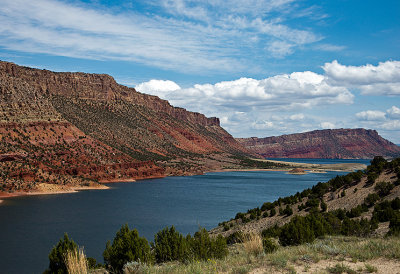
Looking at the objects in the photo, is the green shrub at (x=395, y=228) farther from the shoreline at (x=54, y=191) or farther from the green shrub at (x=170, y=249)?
the shoreline at (x=54, y=191)

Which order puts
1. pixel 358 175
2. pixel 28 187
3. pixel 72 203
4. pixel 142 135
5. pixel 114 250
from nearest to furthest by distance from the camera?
pixel 114 250, pixel 358 175, pixel 72 203, pixel 28 187, pixel 142 135

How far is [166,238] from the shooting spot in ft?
48.5

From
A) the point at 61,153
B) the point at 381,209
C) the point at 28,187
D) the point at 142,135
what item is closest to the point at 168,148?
the point at 142,135

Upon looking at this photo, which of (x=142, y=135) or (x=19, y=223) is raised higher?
(x=142, y=135)

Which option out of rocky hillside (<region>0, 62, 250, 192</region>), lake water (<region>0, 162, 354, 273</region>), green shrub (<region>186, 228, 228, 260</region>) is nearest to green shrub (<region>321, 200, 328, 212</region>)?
lake water (<region>0, 162, 354, 273</region>)

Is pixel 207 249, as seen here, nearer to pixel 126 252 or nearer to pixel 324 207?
pixel 126 252

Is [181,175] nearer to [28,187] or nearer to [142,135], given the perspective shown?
[142,135]

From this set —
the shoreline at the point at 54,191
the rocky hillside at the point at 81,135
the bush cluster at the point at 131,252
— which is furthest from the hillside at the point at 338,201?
the rocky hillside at the point at 81,135

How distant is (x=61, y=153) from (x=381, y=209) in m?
75.1

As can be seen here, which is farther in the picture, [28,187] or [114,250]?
[28,187]

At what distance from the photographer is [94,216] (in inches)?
1796

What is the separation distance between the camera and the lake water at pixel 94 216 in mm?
28781

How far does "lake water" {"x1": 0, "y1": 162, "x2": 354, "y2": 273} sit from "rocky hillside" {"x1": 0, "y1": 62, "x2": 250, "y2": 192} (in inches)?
453

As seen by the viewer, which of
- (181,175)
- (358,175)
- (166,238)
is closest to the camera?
(166,238)
